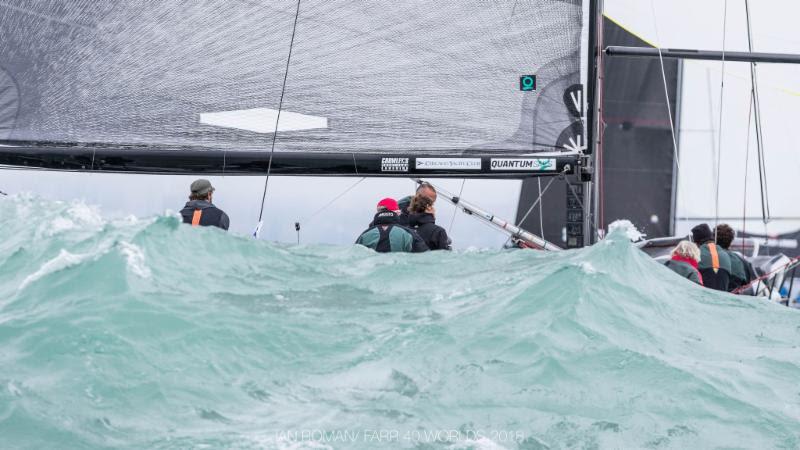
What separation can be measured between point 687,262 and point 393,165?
1557 mm

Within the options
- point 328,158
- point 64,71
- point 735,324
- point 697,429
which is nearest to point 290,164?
Result: point 328,158

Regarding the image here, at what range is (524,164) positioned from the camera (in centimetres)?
545

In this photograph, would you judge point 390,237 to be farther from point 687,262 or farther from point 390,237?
point 687,262

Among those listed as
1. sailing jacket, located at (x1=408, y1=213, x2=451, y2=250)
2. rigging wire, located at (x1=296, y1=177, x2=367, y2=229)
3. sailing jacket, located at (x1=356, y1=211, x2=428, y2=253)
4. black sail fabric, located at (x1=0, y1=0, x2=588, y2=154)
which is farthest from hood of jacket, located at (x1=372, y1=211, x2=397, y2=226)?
rigging wire, located at (x1=296, y1=177, x2=367, y2=229)

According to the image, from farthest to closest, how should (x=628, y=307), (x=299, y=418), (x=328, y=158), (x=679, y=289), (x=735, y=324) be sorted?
(x=328, y=158) → (x=679, y=289) → (x=735, y=324) → (x=628, y=307) → (x=299, y=418)

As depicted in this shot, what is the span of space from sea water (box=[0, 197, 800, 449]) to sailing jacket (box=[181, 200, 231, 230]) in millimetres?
197

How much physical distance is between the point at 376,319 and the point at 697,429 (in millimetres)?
1282

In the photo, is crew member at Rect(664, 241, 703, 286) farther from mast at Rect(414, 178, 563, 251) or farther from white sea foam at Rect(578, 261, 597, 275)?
mast at Rect(414, 178, 563, 251)

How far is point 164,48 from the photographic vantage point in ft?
18.3

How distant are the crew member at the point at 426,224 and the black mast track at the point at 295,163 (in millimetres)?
326

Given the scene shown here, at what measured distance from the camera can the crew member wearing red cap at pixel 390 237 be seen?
4.85 m

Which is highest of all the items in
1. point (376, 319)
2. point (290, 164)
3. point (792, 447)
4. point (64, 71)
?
point (64, 71)

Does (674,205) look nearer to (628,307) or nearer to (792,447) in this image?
(628,307)

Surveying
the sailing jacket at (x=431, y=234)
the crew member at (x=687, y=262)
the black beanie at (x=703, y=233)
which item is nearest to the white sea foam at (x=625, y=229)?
the crew member at (x=687, y=262)
